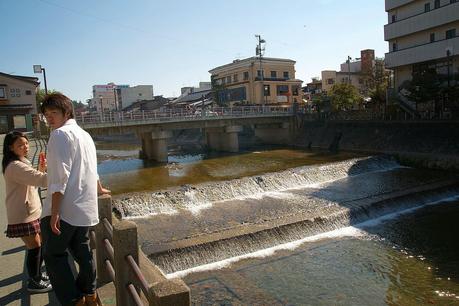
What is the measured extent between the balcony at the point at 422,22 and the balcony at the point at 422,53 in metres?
1.58

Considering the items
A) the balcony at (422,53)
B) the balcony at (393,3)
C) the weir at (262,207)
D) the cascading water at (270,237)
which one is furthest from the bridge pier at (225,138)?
the cascading water at (270,237)

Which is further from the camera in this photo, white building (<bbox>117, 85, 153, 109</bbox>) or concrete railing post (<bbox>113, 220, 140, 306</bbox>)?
white building (<bbox>117, 85, 153, 109</bbox>)

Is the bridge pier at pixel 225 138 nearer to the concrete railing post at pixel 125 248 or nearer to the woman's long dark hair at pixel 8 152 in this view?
the woman's long dark hair at pixel 8 152

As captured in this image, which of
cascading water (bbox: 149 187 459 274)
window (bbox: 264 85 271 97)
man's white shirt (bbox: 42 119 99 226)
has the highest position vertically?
window (bbox: 264 85 271 97)

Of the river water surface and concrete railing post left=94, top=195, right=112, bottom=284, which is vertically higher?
concrete railing post left=94, top=195, right=112, bottom=284

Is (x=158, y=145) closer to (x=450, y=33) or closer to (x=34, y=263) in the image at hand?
(x=450, y=33)

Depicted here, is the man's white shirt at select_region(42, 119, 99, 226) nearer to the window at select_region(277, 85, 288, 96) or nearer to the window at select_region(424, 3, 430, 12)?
the window at select_region(424, 3, 430, 12)

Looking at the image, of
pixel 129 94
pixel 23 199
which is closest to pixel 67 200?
pixel 23 199

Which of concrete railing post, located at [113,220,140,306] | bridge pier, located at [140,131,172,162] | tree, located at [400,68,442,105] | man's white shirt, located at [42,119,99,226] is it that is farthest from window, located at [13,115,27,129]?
concrete railing post, located at [113,220,140,306]

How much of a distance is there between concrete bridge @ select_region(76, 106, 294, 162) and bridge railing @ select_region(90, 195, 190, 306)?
74.6 ft

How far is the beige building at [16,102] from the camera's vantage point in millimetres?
41412

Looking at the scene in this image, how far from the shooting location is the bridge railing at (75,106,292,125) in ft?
88.5

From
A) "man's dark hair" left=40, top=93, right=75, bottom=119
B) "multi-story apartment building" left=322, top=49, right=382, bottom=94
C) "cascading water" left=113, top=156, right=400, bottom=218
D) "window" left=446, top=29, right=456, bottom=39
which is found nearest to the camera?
"man's dark hair" left=40, top=93, right=75, bottom=119

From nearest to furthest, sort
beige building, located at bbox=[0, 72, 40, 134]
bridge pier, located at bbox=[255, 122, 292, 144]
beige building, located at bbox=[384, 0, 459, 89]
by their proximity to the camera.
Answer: beige building, located at bbox=[384, 0, 459, 89] → bridge pier, located at bbox=[255, 122, 292, 144] → beige building, located at bbox=[0, 72, 40, 134]
